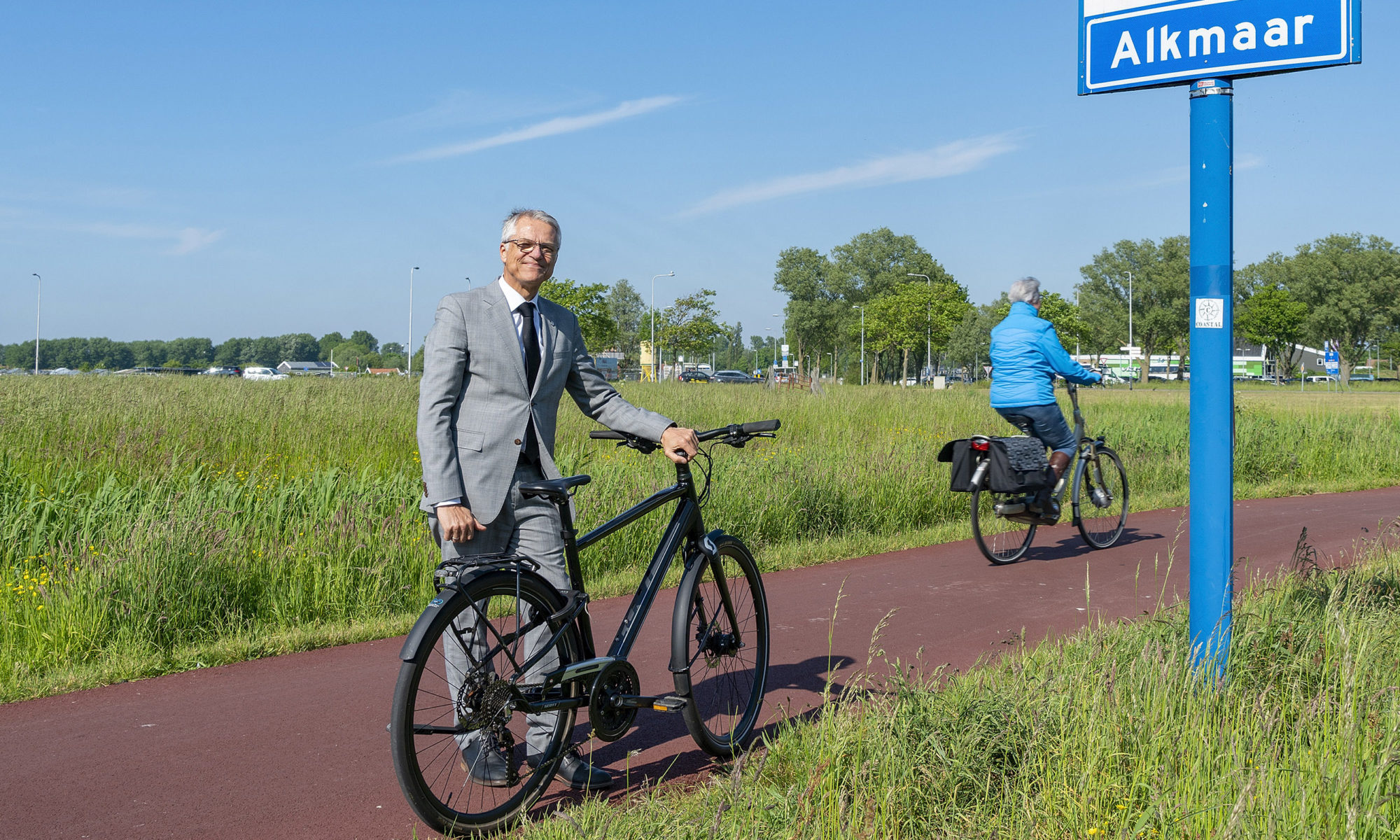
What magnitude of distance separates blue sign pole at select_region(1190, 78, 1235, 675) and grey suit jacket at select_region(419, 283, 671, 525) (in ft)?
8.05

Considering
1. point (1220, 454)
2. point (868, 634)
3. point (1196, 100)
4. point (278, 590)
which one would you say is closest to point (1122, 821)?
point (1220, 454)

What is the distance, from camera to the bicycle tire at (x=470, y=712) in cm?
309

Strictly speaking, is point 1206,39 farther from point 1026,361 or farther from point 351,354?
point 351,354

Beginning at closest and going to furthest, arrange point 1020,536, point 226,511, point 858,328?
point 226,511 → point 1020,536 → point 858,328

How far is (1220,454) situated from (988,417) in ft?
47.5

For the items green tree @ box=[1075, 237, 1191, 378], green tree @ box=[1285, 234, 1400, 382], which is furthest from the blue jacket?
green tree @ box=[1075, 237, 1191, 378]

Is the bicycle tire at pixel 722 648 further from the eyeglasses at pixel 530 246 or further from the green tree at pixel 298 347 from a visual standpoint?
the green tree at pixel 298 347

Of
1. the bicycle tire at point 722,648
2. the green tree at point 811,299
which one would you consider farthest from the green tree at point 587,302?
the bicycle tire at point 722,648

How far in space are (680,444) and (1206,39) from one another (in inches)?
97.8

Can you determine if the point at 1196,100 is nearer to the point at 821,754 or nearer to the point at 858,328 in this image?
the point at 821,754

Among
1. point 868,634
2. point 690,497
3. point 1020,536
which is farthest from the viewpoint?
point 1020,536

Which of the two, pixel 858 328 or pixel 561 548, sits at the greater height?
pixel 858 328

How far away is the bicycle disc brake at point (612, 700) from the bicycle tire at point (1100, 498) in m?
6.02

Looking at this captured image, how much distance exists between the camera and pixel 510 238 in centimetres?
372
